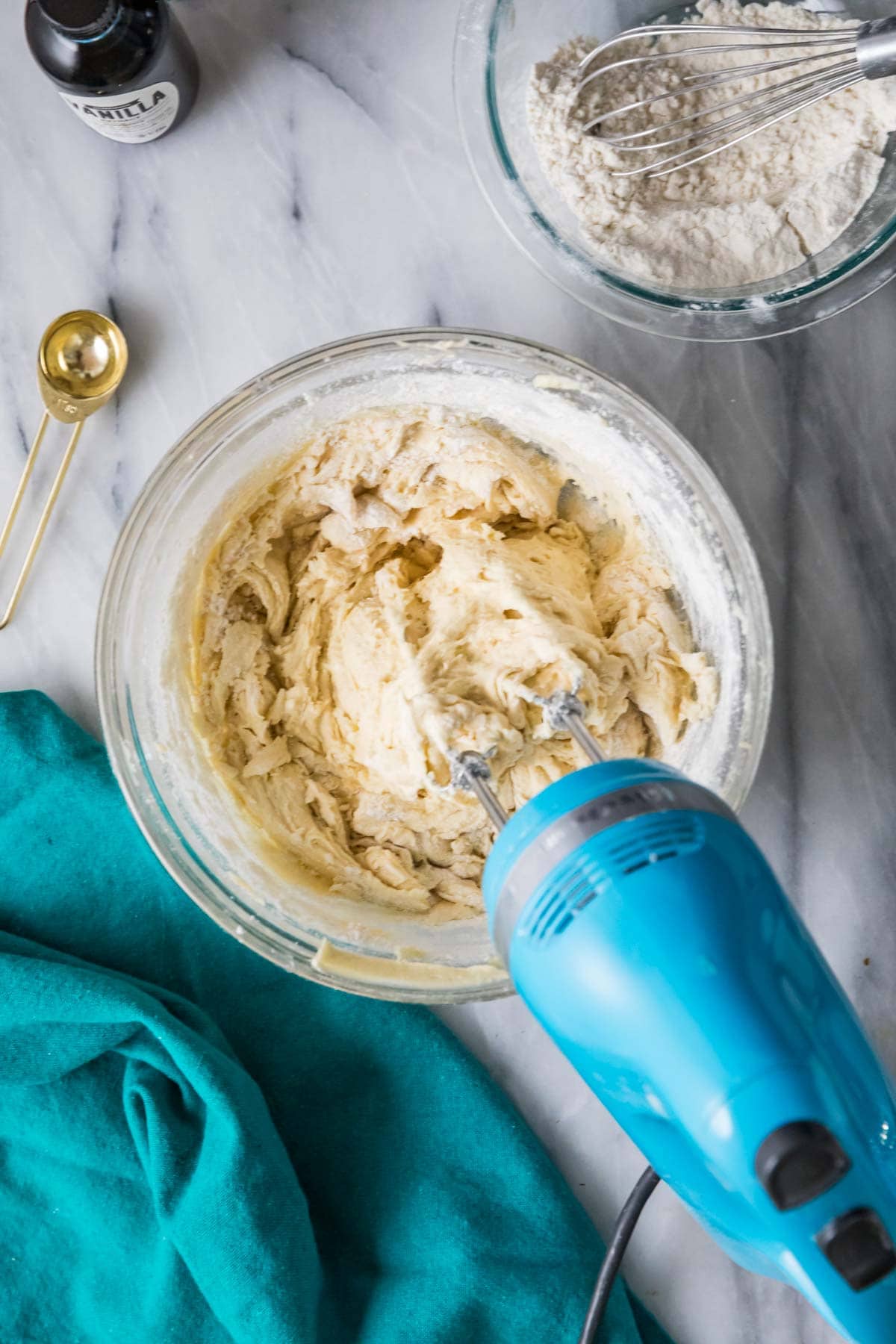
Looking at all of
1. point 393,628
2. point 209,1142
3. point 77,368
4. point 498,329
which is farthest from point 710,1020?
point 77,368

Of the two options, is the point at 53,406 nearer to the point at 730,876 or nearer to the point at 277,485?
the point at 277,485

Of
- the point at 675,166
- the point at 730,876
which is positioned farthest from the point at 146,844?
the point at 675,166

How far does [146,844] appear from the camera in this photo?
110 centimetres

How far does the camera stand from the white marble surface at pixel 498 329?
1113mm

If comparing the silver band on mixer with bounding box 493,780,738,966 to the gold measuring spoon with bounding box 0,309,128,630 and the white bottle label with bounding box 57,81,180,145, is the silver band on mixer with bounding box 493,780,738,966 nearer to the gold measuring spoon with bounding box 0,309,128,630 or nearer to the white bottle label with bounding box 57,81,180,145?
the gold measuring spoon with bounding box 0,309,128,630

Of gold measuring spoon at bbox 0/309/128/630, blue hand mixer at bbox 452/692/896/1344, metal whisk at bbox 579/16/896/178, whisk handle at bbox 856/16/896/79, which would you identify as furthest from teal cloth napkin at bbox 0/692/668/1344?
whisk handle at bbox 856/16/896/79

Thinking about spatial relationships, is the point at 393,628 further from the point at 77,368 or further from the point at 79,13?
the point at 79,13

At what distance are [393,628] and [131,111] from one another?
566 millimetres

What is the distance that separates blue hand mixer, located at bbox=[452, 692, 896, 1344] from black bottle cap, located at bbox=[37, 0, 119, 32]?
0.78 metres

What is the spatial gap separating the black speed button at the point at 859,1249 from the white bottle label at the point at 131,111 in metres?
1.09

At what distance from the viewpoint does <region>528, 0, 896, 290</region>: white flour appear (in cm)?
101

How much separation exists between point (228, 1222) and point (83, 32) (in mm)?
1119

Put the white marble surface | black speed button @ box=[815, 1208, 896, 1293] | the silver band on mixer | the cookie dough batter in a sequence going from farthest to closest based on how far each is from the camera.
Answer: 1. the white marble surface
2. the cookie dough batter
3. the silver band on mixer
4. black speed button @ box=[815, 1208, 896, 1293]

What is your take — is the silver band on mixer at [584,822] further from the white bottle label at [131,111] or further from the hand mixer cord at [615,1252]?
the white bottle label at [131,111]
